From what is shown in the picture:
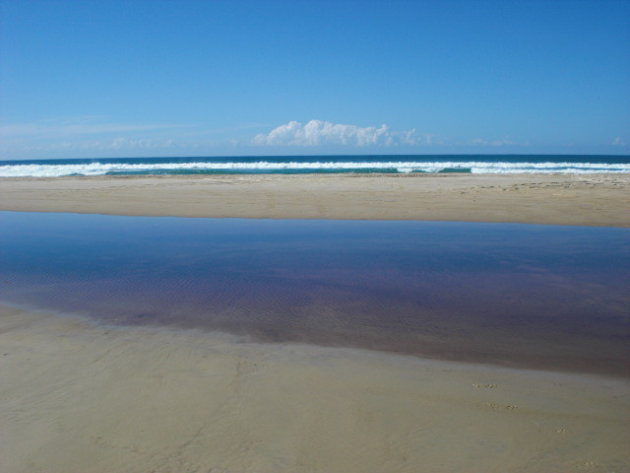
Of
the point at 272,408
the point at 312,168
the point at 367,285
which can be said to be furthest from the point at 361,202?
the point at 312,168

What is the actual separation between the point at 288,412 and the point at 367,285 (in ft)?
14.0

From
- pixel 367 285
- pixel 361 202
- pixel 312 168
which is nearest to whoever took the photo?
pixel 367 285

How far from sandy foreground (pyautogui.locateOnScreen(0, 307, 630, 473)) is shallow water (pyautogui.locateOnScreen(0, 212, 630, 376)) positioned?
599 millimetres

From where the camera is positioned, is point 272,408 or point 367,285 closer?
point 272,408

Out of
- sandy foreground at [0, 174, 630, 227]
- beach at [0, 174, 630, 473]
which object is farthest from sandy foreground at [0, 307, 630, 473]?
sandy foreground at [0, 174, 630, 227]

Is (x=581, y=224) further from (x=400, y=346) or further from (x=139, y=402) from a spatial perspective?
(x=139, y=402)

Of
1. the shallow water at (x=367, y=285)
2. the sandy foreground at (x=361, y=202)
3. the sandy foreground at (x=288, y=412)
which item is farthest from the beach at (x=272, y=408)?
the sandy foreground at (x=361, y=202)

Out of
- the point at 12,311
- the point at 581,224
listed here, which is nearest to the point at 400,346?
the point at 12,311

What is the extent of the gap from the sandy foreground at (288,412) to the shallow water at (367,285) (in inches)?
23.6

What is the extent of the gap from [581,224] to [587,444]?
1235cm

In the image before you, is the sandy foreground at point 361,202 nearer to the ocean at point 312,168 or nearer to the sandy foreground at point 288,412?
the sandy foreground at point 288,412

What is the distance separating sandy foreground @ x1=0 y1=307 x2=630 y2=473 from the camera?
350cm

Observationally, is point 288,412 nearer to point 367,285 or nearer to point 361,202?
point 367,285

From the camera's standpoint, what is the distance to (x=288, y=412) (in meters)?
4.10
